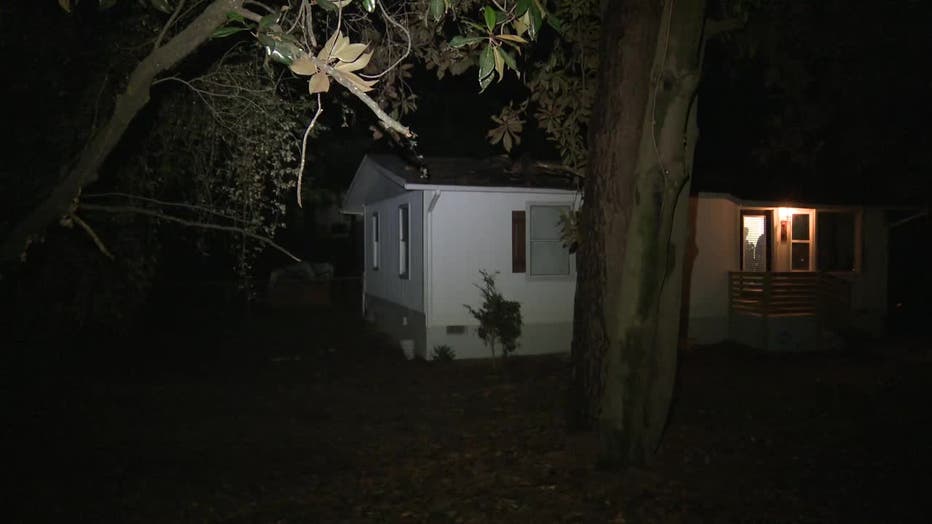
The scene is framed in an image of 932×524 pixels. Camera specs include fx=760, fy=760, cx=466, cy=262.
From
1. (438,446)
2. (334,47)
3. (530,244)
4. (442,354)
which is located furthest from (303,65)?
(530,244)

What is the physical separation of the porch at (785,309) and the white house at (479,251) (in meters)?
3.61

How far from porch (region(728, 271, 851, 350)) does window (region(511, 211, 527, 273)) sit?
449cm

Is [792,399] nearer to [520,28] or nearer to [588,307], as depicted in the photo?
[588,307]

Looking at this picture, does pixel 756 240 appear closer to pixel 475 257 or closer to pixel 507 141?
pixel 475 257

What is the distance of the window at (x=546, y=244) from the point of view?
14.1 metres

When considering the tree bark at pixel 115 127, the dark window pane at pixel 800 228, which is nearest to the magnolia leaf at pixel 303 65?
the tree bark at pixel 115 127

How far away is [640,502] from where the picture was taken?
5.87 metres

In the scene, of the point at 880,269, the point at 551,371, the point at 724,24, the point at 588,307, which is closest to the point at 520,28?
the point at 588,307

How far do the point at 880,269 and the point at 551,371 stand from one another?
8857 mm

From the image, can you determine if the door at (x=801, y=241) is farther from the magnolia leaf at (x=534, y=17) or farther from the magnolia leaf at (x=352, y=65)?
the magnolia leaf at (x=352, y=65)

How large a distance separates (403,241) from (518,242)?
2566mm

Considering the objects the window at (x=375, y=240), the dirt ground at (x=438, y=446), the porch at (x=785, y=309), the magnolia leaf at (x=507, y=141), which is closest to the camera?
the dirt ground at (x=438, y=446)

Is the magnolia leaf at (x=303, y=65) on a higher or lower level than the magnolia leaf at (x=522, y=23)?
lower

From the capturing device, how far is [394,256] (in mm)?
15844
